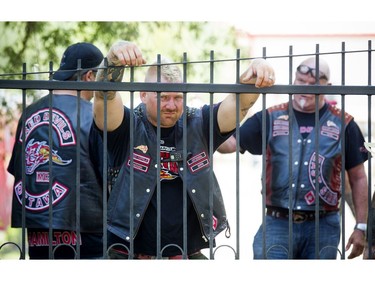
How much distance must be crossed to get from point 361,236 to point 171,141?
5.64ft

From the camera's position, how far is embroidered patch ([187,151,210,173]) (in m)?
5.58

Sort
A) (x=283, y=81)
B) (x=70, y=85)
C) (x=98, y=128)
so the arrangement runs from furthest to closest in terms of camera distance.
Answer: (x=283, y=81), (x=98, y=128), (x=70, y=85)

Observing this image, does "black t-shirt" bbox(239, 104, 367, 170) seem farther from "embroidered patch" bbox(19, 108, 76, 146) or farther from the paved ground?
the paved ground

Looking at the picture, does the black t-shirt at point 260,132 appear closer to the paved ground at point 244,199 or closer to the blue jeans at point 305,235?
the blue jeans at point 305,235

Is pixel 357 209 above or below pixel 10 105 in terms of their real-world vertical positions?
below

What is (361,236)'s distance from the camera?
6.76 m

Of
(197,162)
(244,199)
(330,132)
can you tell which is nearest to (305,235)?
(330,132)

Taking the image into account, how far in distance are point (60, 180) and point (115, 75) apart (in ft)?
3.23

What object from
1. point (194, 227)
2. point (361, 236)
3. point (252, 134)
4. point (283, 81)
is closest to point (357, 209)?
point (361, 236)

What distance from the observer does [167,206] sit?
228 inches

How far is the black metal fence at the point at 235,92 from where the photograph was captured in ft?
17.2

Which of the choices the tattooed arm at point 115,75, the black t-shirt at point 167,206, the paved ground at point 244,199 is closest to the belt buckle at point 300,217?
the black t-shirt at point 167,206

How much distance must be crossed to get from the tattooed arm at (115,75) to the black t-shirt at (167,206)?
0.43 ft

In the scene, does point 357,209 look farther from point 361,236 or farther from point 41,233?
point 41,233
